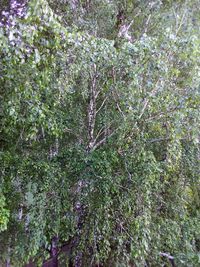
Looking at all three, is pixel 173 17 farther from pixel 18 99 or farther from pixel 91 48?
pixel 18 99

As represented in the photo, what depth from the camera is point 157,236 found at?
2.94m

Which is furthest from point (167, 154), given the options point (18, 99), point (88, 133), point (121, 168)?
point (18, 99)

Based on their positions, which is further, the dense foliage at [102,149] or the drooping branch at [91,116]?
the drooping branch at [91,116]

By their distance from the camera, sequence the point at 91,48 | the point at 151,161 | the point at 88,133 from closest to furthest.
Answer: the point at 91,48 → the point at 151,161 → the point at 88,133

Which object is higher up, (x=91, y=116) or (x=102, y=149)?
(x=91, y=116)

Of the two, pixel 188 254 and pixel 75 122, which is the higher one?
pixel 75 122

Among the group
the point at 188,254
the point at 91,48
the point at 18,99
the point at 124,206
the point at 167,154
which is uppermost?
the point at 91,48

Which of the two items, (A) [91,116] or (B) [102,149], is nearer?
(B) [102,149]

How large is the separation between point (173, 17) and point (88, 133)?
2104 mm

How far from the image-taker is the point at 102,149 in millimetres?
2746

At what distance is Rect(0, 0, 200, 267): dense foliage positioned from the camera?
2232 mm

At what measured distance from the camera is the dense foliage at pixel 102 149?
7.32 feet

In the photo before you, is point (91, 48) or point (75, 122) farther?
point (75, 122)

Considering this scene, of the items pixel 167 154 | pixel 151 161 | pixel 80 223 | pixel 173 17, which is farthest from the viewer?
pixel 173 17
